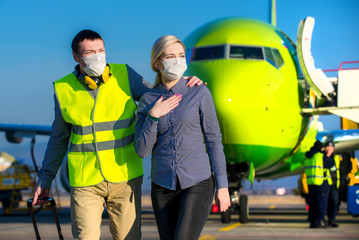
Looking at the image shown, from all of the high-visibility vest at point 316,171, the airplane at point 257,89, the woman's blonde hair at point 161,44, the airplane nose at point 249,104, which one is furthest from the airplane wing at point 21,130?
the woman's blonde hair at point 161,44

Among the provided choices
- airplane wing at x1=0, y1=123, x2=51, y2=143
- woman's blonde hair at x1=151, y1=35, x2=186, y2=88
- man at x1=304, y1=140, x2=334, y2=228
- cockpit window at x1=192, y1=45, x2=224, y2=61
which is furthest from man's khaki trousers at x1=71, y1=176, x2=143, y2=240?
airplane wing at x1=0, y1=123, x2=51, y2=143

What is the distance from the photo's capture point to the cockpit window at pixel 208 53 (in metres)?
9.88

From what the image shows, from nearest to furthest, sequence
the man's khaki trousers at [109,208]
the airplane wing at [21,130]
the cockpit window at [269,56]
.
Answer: the man's khaki trousers at [109,208] → the cockpit window at [269,56] → the airplane wing at [21,130]

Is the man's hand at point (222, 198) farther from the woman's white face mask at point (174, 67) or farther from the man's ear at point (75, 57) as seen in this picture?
the man's ear at point (75, 57)

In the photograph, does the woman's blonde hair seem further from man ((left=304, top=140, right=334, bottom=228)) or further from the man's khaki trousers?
man ((left=304, top=140, right=334, bottom=228))

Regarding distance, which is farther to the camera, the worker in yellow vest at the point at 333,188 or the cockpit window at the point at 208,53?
the worker in yellow vest at the point at 333,188

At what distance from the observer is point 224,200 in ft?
10.7

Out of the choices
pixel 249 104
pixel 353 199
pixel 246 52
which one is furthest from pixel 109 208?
pixel 353 199

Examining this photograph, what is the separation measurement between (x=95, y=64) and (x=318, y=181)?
7257 millimetres

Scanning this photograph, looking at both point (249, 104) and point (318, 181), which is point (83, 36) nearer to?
point (249, 104)

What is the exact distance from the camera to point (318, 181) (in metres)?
9.98

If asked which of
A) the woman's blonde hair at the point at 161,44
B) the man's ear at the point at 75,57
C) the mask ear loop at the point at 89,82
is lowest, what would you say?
the mask ear loop at the point at 89,82

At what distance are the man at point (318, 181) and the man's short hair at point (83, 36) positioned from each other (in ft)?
23.2

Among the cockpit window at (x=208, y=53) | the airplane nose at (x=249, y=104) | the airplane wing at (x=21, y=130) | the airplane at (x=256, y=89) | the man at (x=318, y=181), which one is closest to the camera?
the airplane nose at (x=249, y=104)
